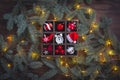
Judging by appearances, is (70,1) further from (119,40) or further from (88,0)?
(119,40)

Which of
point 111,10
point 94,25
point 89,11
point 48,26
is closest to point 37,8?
point 48,26

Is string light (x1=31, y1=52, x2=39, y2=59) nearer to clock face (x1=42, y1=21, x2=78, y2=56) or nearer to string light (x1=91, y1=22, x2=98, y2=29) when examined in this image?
clock face (x1=42, y1=21, x2=78, y2=56)

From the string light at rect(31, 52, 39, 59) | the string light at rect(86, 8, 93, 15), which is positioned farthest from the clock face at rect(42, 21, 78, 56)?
the string light at rect(86, 8, 93, 15)

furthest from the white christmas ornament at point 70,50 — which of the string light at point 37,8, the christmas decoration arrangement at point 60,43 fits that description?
the string light at point 37,8

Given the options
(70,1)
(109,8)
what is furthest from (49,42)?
(109,8)

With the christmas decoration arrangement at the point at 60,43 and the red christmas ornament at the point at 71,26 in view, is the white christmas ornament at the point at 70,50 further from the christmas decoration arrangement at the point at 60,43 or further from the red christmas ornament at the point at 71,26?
the red christmas ornament at the point at 71,26

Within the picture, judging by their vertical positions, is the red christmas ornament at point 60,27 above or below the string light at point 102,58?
above

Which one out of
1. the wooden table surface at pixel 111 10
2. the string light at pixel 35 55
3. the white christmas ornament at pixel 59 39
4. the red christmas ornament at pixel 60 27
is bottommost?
the string light at pixel 35 55

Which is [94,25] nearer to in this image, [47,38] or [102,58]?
[102,58]
